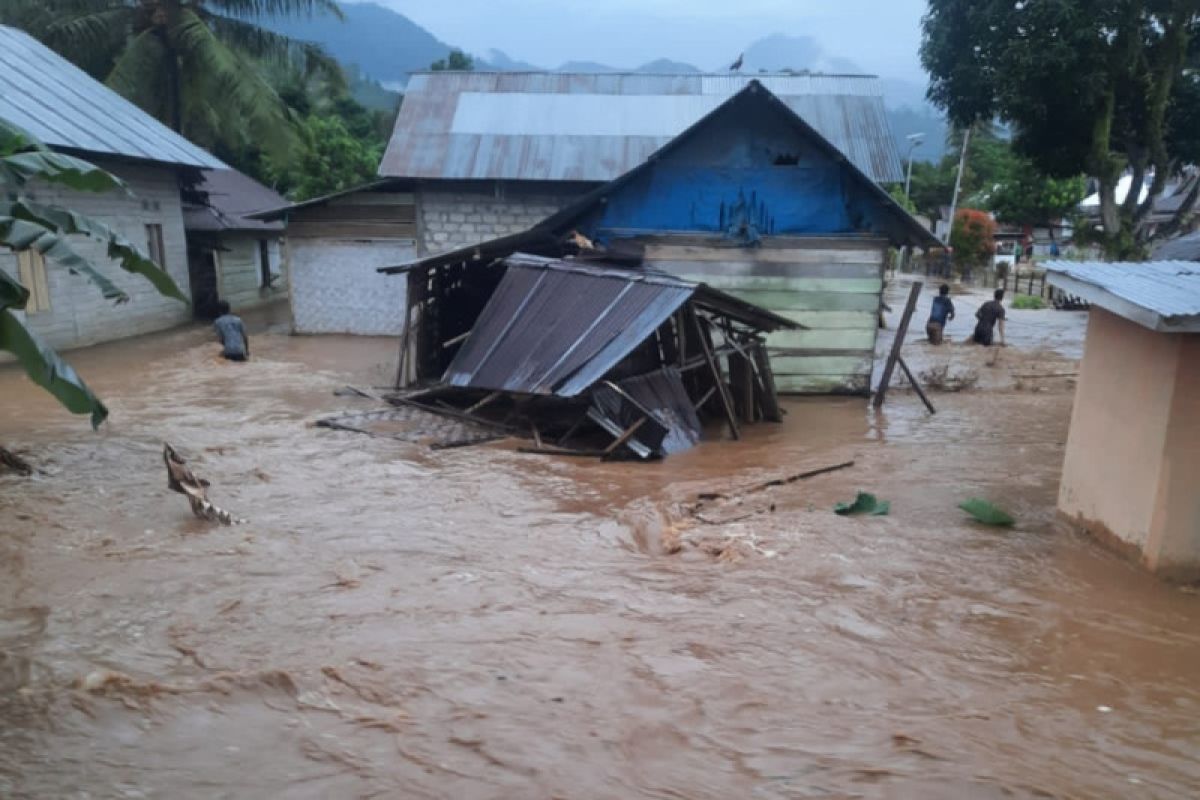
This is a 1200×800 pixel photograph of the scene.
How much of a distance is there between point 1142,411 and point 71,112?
1713 cm

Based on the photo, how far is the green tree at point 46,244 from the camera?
159 inches

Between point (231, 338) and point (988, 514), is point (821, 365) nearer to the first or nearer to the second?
point (988, 514)

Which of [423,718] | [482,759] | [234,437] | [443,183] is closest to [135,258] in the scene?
[423,718]

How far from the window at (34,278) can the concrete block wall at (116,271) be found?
91 mm

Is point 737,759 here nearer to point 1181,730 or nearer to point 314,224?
point 1181,730

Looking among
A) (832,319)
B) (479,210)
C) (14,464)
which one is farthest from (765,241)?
(14,464)

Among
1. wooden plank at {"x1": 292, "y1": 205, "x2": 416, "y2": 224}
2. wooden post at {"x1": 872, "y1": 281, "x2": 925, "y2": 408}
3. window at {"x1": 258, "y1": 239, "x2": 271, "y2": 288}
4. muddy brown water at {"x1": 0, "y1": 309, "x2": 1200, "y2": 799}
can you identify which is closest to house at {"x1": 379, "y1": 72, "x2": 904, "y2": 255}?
wooden plank at {"x1": 292, "y1": 205, "x2": 416, "y2": 224}

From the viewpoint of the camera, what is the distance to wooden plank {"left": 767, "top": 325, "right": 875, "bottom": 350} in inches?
508

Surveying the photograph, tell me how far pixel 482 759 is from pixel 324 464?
5449 millimetres

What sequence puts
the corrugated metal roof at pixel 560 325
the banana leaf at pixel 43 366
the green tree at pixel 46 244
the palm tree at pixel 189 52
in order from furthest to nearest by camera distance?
the palm tree at pixel 189 52
the corrugated metal roof at pixel 560 325
the green tree at pixel 46 244
the banana leaf at pixel 43 366

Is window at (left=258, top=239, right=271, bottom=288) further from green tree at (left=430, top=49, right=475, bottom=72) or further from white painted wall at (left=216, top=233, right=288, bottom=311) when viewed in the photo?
green tree at (left=430, top=49, right=475, bottom=72)

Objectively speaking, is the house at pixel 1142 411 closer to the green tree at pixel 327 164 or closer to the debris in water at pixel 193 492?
the debris in water at pixel 193 492

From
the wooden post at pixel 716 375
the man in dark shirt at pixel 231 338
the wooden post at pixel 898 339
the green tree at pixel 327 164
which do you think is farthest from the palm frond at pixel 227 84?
the wooden post at pixel 898 339

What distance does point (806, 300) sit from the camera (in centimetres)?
1280
